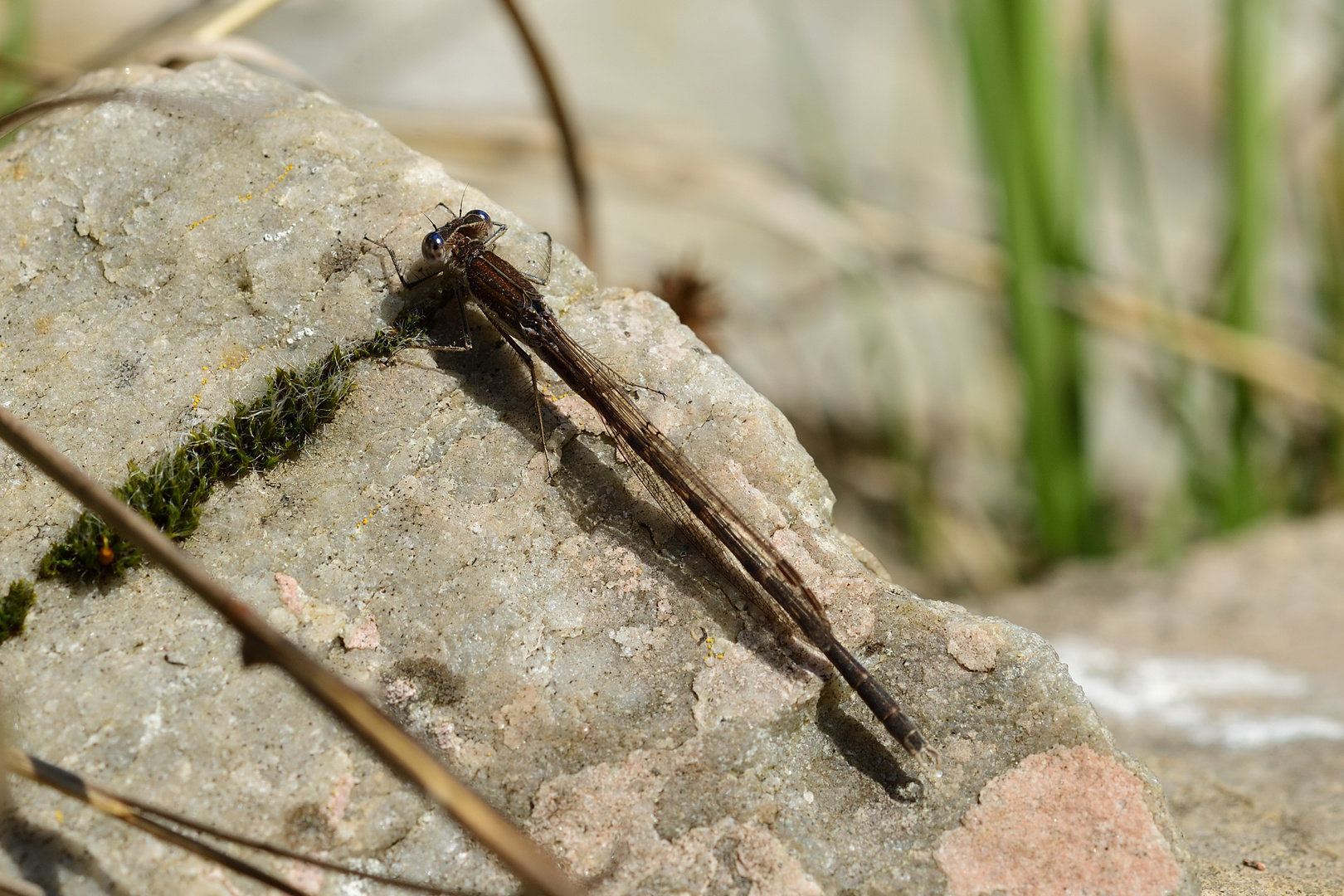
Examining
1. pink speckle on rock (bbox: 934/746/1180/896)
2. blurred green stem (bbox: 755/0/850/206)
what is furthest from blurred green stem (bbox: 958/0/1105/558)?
pink speckle on rock (bbox: 934/746/1180/896)

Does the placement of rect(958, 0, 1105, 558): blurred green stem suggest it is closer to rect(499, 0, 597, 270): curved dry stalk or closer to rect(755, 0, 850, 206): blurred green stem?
rect(755, 0, 850, 206): blurred green stem

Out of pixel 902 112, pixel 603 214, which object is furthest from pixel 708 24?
pixel 603 214

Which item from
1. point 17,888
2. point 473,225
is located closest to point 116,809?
point 17,888

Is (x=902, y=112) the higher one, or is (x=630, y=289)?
(x=902, y=112)

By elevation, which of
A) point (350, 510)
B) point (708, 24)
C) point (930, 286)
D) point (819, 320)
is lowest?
point (350, 510)

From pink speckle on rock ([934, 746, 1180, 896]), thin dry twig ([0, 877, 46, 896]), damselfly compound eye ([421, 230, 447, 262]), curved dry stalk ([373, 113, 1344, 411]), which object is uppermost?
curved dry stalk ([373, 113, 1344, 411])

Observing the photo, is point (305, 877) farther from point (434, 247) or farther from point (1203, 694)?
point (1203, 694)

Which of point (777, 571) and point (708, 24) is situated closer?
point (777, 571)

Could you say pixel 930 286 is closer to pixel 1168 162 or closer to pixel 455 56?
pixel 1168 162
